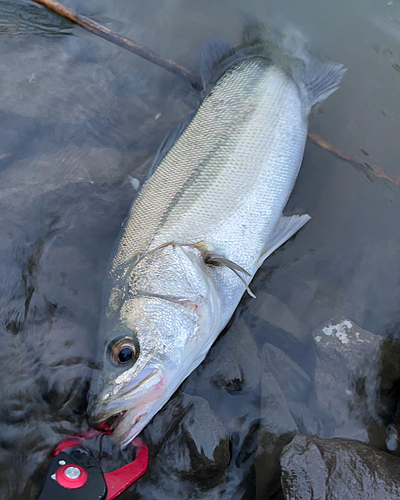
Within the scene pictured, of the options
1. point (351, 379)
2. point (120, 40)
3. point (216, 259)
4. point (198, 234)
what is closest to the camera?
point (216, 259)

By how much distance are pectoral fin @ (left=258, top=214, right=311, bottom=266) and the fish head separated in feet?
3.01

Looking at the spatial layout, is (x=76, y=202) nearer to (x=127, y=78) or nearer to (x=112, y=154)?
(x=112, y=154)

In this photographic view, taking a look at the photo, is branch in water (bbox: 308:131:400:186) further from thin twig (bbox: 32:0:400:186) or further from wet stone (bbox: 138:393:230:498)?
wet stone (bbox: 138:393:230:498)

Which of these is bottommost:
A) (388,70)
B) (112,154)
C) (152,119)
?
(112,154)

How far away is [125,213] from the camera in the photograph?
381 centimetres

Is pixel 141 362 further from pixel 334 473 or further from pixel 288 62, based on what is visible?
pixel 288 62

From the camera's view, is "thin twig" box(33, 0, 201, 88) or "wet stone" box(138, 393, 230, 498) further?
"thin twig" box(33, 0, 201, 88)

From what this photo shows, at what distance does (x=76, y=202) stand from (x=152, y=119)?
123 centimetres

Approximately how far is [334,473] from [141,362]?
1450mm

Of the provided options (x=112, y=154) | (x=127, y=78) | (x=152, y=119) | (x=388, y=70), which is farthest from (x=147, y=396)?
(x=388, y=70)

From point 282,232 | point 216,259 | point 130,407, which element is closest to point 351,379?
point 282,232

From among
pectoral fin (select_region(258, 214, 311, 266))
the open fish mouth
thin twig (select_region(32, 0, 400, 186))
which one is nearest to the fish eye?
the open fish mouth

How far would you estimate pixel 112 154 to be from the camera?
13.1 ft

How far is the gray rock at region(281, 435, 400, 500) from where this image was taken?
2578 millimetres
